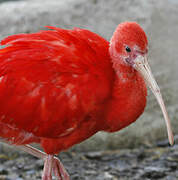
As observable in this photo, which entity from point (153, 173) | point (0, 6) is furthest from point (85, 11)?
point (153, 173)

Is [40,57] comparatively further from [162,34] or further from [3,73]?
[162,34]

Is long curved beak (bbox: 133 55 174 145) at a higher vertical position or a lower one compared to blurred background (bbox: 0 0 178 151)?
lower

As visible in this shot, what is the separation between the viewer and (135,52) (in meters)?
3.18

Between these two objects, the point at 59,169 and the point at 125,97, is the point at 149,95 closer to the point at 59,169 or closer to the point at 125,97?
the point at 59,169

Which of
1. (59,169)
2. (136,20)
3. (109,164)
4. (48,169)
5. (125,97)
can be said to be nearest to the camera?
(125,97)

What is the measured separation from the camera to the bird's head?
10.3ft

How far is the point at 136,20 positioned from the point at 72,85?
8.16ft

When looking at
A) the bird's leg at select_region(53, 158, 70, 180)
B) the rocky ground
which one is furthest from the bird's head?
the rocky ground

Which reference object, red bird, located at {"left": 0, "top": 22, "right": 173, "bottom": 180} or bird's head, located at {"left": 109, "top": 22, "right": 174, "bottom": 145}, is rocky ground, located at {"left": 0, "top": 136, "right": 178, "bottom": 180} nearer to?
red bird, located at {"left": 0, "top": 22, "right": 173, "bottom": 180}

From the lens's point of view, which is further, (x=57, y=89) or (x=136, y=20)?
(x=136, y=20)

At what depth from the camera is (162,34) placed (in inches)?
216

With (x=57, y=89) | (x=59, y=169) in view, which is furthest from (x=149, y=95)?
(x=57, y=89)

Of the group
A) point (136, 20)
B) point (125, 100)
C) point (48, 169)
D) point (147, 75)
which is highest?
point (136, 20)

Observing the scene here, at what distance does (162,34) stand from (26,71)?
273 centimetres
